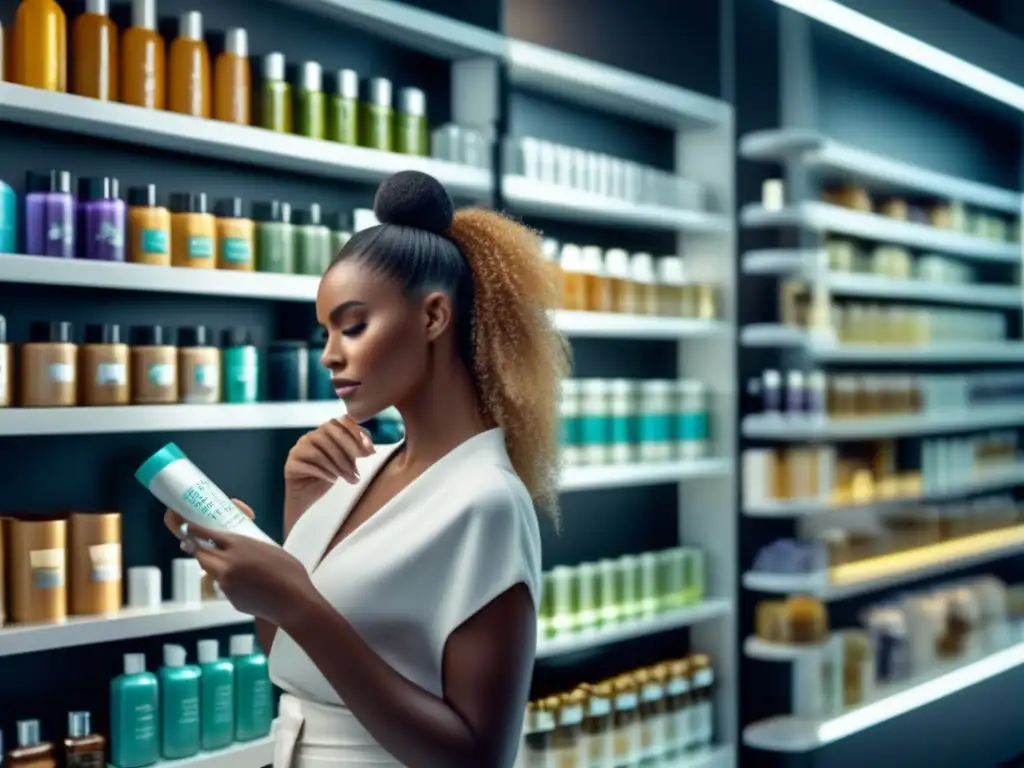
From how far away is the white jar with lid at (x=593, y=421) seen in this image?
3.44m

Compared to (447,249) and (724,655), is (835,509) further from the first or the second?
(447,249)

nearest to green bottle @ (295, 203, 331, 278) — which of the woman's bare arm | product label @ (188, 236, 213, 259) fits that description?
product label @ (188, 236, 213, 259)

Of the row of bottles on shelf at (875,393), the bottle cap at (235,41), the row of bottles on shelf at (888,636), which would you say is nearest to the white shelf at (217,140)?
the bottle cap at (235,41)

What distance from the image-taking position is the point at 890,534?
4.05 m

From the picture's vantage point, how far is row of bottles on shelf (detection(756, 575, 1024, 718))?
3.82 meters

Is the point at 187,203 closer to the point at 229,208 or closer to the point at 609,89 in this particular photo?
the point at 229,208

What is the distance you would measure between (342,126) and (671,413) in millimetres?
1492

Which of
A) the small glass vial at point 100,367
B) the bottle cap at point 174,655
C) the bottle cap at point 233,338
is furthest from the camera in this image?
the bottle cap at point 233,338

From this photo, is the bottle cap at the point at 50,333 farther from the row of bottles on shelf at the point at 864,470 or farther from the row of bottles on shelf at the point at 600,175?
the row of bottles on shelf at the point at 864,470

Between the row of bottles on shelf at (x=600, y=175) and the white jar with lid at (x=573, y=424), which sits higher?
the row of bottles on shelf at (x=600, y=175)

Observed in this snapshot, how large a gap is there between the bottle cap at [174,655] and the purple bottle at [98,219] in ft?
2.42

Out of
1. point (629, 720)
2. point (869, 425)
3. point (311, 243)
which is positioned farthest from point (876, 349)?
point (311, 243)

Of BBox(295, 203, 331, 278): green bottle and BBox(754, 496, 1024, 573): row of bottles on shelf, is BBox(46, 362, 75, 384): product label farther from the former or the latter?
BBox(754, 496, 1024, 573): row of bottles on shelf

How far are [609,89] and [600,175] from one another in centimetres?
24
